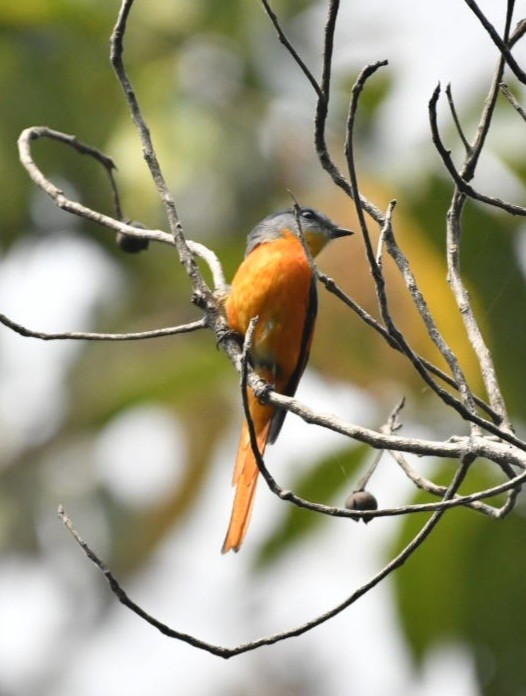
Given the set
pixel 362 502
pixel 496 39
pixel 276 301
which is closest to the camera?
pixel 496 39

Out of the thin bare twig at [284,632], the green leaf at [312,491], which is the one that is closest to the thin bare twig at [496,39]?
the thin bare twig at [284,632]

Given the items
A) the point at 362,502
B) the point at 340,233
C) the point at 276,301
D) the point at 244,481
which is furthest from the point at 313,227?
the point at 362,502

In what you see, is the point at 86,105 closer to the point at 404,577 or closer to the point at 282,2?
the point at 282,2

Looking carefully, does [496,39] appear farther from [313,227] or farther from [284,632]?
[313,227]

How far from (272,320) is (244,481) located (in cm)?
66

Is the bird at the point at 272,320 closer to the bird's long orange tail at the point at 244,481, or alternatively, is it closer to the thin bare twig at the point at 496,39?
the bird's long orange tail at the point at 244,481

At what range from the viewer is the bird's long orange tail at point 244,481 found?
4.18m

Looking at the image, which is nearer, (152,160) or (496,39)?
(496,39)

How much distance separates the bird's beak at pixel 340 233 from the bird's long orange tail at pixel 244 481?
1080mm

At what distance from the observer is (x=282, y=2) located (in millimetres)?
7500

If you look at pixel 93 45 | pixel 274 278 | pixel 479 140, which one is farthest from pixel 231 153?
pixel 479 140

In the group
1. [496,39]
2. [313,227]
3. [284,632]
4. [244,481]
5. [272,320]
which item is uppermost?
[313,227]

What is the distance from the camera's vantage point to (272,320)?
4.73m

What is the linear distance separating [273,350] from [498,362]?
0.93 metres
